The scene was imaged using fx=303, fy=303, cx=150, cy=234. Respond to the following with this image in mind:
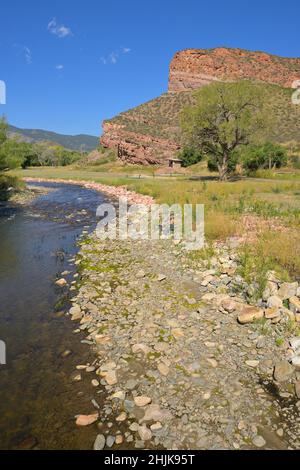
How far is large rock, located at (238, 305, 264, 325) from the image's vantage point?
5.93 m

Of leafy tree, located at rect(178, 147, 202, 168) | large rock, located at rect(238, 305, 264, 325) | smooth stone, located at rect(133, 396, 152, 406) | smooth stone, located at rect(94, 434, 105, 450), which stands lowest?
smooth stone, located at rect(94, 434, 105, 450)

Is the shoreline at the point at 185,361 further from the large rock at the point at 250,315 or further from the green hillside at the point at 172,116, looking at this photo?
the green hillside at the point at 172,116

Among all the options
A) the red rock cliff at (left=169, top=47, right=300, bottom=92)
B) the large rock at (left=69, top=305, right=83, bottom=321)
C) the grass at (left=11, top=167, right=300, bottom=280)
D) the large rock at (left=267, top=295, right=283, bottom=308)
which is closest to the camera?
the large rock at (left=267, top=295, right=283, bottom=308)

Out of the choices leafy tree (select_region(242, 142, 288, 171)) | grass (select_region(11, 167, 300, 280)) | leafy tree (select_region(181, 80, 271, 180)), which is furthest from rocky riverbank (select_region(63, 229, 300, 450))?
leafy tree (select_region(242, 142, 288, 171))

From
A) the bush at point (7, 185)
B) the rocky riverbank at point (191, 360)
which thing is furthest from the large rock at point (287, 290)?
the bush at point (7, 185)

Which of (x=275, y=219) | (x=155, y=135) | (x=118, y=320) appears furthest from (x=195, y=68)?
(x=118, y=320)

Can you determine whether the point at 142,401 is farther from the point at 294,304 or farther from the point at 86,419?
the point at 294,304

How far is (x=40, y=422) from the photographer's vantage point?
3.90m

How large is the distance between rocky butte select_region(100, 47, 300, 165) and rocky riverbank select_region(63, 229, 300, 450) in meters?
55.0

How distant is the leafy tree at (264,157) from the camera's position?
41.6 m

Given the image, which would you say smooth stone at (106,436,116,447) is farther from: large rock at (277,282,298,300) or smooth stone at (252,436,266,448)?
large rock at (277,282,298,300)

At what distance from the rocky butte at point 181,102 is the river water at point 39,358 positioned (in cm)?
5287

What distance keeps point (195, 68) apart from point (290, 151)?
252 feet
